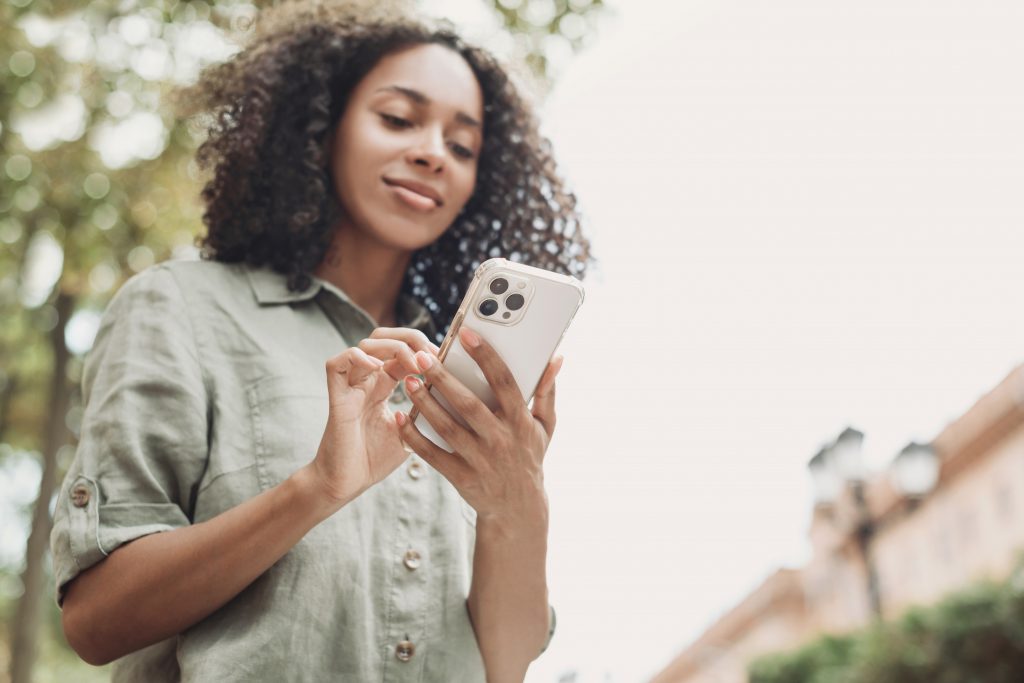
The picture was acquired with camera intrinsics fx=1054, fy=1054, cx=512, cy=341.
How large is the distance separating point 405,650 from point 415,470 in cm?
37

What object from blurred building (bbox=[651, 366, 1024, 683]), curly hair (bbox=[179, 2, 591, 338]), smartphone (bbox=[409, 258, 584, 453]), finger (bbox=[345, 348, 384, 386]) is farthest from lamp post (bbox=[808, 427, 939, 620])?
finger (bbox=[345, 348, 384, 386])

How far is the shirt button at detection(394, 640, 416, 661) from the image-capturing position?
1.90 meters

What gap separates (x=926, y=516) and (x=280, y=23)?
1348 inches

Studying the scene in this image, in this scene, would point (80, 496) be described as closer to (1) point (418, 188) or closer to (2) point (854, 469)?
(1) point (418, 188)

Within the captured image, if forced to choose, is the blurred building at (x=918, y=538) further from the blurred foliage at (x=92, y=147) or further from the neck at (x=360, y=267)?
the neck at (x=360, y=267)

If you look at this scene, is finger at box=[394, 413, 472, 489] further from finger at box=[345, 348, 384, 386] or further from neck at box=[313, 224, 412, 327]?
neck at box=[313, 224, 412, 327]

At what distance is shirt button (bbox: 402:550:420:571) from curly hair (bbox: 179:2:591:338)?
0.68m

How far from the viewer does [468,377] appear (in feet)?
5.92

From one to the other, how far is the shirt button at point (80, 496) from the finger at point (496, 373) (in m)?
0.70

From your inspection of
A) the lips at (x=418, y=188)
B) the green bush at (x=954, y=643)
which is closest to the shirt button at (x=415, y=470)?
the lips at (x=418, y=188)

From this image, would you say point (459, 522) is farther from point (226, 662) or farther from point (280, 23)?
point (280, 23)

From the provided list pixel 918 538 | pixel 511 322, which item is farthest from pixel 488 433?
pixel 918 538

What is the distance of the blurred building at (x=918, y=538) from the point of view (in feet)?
86.0

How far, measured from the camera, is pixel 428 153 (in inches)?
95.2
